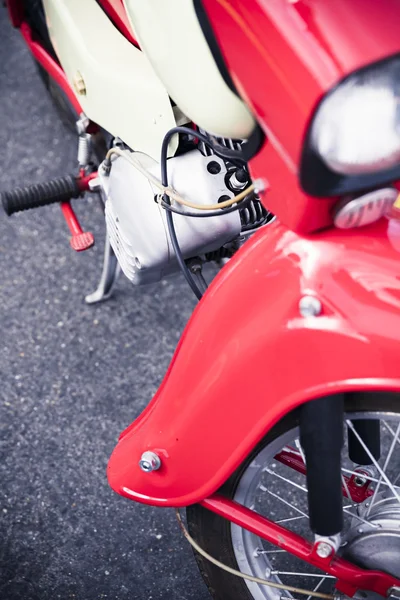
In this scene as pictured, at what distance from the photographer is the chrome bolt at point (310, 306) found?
2.65 ft

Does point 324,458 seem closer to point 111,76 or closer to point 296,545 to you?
point 296,545

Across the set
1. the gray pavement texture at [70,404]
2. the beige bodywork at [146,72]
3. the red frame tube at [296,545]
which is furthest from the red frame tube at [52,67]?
the red frame tube at [296,545]

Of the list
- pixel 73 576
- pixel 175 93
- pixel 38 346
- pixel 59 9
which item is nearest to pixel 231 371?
pixel 175 93

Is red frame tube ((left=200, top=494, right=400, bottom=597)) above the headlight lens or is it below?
below

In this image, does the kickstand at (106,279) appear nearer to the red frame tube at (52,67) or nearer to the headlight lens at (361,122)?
the red frame tube at (52,67)

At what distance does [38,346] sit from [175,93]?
98cm

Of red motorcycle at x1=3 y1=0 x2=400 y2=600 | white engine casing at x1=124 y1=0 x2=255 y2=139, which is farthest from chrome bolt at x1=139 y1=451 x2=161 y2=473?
white engine casing at x1=124 y1=0 x2=255 y2=139

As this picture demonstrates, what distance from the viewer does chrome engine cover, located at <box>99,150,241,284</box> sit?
1.11 metres

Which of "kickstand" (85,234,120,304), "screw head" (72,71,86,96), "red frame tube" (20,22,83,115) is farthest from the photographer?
"kickstand" (85,234,120,304)

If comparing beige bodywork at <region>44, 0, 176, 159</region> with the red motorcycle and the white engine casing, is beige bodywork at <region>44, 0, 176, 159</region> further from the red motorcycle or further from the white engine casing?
the white engine casing

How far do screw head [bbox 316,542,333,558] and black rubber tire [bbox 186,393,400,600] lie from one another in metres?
0.13

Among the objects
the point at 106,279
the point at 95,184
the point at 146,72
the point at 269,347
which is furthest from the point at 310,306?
the point at 106,279

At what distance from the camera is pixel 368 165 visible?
0.72 meters

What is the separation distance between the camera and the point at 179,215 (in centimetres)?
112
